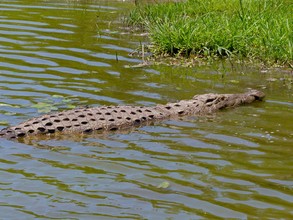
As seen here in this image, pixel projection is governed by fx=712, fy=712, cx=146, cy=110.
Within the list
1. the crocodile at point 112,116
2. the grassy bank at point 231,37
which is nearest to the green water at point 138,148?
the crocodile at point 112,116

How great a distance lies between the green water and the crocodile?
0.52 feet

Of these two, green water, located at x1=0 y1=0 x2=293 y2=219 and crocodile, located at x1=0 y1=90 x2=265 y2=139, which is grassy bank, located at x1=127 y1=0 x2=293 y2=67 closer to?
green water, located at x1=0 y1=0 x2=293 y2=219

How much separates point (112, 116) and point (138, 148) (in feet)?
3.18

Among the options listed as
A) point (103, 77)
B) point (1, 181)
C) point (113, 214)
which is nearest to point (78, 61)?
point (103, 77)

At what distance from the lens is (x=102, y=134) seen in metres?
7.77

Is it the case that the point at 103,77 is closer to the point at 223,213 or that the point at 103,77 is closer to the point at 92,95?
the point at 92,95

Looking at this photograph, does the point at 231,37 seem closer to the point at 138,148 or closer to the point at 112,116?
the point at 112,116

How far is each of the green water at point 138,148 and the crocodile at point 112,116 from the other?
0.52 feet

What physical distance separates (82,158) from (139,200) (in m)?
1.27

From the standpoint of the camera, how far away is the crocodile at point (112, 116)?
7590 millimetres

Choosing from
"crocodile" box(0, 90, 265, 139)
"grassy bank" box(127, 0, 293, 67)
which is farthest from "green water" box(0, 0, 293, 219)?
"grassy bank" box(127, 0, 293, 67)

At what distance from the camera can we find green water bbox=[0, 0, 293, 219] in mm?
5539

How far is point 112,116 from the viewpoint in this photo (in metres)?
7.98

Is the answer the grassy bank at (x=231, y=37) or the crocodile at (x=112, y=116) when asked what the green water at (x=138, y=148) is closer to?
the crocodile at (x=112, y=116)
